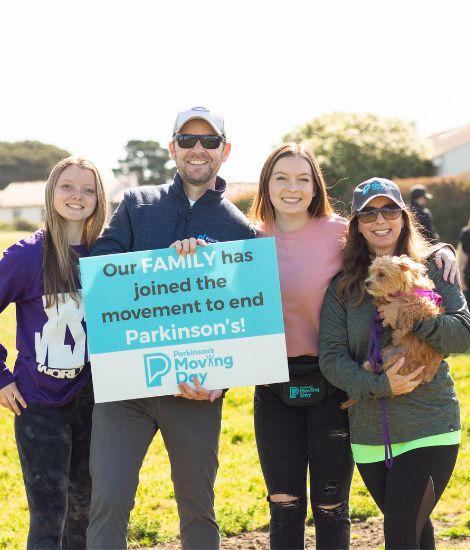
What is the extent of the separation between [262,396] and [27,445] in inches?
51.0

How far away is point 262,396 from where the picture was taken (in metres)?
4.37

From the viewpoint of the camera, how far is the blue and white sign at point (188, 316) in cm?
415

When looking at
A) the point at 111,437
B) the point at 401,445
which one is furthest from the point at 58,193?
the point at 401,445

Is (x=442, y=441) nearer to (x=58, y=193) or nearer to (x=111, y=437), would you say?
(x=111, y=437)

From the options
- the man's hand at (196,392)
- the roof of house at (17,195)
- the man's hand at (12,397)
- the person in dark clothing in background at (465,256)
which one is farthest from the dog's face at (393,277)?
the roof of house at (17,195)

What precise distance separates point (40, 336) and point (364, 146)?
95.0 feet

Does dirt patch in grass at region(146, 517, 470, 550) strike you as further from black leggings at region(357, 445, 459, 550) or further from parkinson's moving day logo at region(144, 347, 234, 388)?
parkinson's moving day logo at region(144, 347, 234, 388)

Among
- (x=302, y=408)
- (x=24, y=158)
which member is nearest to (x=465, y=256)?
(x=302, y=408)

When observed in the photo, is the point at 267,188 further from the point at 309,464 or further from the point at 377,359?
the point at 309,464

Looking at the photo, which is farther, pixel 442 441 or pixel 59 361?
pixel 59 361

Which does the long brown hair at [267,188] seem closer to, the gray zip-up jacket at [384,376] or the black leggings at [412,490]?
the gray zip-up jacket at [384,376]

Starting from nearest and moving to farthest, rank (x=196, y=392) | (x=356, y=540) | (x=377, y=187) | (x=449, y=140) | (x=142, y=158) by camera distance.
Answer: (x=196, y=392), (x=377, y=187), (x=356, y=540), (x=449, y=140), (x=142, y=158)

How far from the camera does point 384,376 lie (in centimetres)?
390

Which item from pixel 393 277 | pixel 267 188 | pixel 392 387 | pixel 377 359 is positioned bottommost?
pixel 392 387
